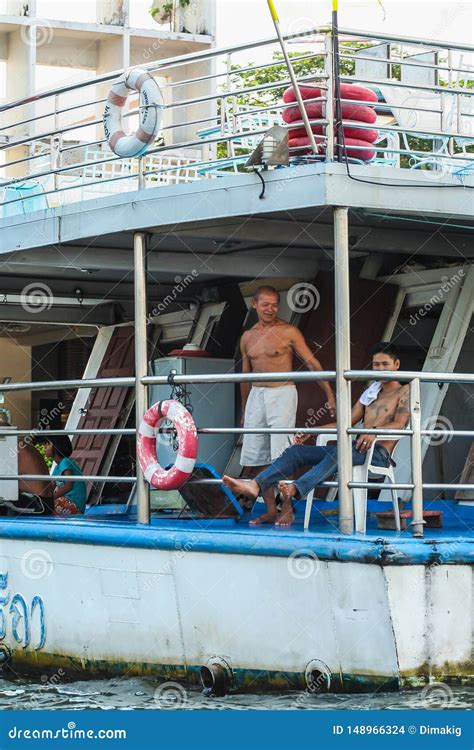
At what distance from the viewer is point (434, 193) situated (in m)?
8.43

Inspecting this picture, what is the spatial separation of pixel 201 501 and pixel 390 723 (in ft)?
9.22

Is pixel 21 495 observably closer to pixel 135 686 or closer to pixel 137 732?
pixel 135 686

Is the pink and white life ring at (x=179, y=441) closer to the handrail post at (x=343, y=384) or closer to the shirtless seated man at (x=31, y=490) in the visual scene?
the handrail post at (x=343, y=384)

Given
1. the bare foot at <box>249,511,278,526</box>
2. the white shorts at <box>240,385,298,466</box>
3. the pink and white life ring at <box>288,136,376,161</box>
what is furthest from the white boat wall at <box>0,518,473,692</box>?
the pink and white life ring at <box>288,136,376,161</box>

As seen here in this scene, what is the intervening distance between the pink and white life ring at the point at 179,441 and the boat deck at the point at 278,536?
32cm

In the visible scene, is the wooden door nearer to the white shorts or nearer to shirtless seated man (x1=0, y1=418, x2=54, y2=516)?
shirtless seated man (x1=0, y1=418, x2=54, y2=516)

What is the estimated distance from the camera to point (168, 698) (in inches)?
317

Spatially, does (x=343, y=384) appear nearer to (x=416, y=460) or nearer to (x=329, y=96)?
(x=416, y=460)

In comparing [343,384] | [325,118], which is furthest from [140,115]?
[343,384]

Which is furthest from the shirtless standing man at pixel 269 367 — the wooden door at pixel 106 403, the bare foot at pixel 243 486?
the wooden door at pixel 106 403

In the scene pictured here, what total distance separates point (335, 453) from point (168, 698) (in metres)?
1.79

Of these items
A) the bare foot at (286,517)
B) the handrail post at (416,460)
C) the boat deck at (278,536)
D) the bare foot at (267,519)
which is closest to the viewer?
the boat deck at (278,536)

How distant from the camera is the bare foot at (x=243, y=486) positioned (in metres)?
8.40

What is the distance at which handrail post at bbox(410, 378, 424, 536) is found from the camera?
25.3 feet
